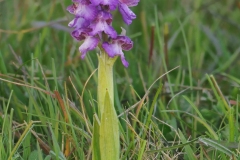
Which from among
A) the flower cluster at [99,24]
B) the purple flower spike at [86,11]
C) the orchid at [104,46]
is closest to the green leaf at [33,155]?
the orchid at [104,46]

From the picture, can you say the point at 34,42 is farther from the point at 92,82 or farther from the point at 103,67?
the point at 103,67

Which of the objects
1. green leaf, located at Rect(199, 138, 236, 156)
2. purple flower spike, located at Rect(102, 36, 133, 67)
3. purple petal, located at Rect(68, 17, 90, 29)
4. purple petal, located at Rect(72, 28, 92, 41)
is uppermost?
purple petal, located at Rect(68, 17, 90, 29)

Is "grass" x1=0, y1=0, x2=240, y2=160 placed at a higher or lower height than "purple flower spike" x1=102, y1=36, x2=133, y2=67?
lower

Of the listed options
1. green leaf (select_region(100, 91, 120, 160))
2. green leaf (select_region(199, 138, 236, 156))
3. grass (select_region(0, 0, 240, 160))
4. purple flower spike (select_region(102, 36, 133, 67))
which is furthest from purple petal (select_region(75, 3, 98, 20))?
green leaf (select_region(199, 138, 236, 156))

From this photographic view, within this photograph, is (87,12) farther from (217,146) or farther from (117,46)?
(217,146)

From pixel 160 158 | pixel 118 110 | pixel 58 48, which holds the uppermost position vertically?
pixel 58 48

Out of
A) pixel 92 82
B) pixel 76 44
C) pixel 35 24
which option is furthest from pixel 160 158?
pixel 35 24

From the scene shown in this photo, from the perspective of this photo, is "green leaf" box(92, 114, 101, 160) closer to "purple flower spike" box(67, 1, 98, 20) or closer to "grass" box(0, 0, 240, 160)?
"grass" box(0, 0, 240, 160)
